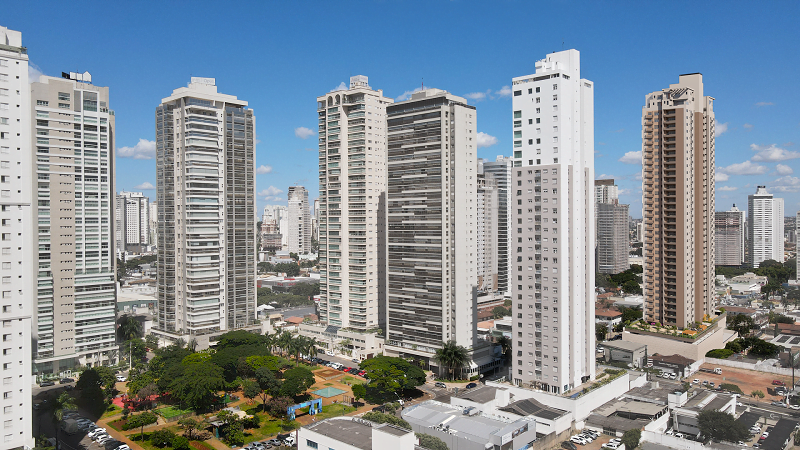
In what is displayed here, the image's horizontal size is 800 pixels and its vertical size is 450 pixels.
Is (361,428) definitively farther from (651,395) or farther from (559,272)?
(651,395)

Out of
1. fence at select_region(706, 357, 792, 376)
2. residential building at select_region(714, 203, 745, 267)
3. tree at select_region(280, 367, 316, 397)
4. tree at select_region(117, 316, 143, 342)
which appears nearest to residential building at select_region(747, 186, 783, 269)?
residential building at select_region(714, 203, 745, 267)

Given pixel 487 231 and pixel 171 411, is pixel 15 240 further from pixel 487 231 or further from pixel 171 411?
pixel 487 231

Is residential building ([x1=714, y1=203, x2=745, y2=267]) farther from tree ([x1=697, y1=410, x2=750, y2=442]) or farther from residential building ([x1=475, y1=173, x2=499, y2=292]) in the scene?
tree ([x1=697, y1=410, x2=750, y2=442])

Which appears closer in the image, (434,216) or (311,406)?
(311,406)

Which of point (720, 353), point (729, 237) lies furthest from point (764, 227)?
point (720, 353)

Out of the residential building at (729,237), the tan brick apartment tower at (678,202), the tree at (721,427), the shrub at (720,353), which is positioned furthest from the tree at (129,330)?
the residential building at (729,237)
